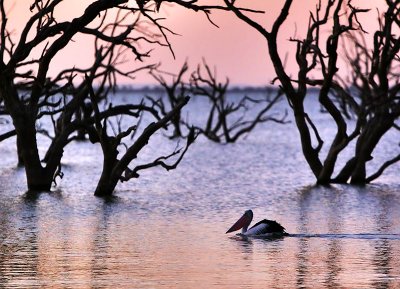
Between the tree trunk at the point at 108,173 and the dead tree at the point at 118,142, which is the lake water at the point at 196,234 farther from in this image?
the dead tree at the point at 118,142

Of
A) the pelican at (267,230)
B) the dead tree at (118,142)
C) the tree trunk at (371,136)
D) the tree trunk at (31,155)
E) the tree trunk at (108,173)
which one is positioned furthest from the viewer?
the tree trunk at (371,136)

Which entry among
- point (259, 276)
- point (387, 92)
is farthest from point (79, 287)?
point (387, 92)

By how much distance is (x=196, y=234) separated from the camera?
16844 mm

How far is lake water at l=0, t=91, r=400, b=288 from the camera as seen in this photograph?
12.4m

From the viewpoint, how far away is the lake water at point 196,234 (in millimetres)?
12375

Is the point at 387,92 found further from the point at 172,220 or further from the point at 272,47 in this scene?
the point at 172,220

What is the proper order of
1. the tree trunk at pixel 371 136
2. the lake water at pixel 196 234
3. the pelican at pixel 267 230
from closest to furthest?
1. the lake water at pixel 196 234
2. the pelican at pixel 267 230
3. the tree trunk at pixel 371 136

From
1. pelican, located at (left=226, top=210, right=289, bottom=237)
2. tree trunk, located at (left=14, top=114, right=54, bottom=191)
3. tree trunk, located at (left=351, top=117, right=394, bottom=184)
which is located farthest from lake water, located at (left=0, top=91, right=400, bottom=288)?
tree trunk, located at (left=351, top=117, right=394, bottom=184)

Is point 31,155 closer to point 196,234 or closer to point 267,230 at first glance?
point 196,234

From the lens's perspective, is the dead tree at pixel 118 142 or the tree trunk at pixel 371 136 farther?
the tree trunk at pixel 371 136

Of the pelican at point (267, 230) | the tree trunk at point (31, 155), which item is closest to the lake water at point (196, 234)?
the pelican at point (267, 230)

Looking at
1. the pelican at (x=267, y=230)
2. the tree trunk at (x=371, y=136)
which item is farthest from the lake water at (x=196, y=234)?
the tree trunk at (x=371, y=136)

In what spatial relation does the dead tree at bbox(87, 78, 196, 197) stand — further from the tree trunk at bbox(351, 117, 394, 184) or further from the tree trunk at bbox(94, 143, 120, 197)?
the tree trunk at bbox(351, 117, 394, 184)

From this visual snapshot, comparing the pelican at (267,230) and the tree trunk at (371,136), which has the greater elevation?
the tree trunk at (371,136)
